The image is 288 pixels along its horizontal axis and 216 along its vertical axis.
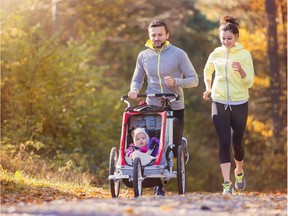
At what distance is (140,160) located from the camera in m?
9.94

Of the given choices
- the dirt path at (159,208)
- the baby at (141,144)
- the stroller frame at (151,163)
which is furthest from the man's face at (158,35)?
the dirt path at (159,208)

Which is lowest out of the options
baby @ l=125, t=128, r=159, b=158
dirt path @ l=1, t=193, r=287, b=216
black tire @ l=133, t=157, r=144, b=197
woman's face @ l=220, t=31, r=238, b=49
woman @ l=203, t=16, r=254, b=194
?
dirt path @ l=1, t=193, r=287, b=216

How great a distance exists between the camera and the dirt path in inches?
293

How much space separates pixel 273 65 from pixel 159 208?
16.9 m

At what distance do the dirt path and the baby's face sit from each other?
1.74 m

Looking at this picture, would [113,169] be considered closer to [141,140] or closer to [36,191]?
[141,140]

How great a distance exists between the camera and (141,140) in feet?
34.0

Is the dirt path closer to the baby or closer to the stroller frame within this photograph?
the stroller frame

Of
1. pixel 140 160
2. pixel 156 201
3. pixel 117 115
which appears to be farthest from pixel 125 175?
pixel 117 115

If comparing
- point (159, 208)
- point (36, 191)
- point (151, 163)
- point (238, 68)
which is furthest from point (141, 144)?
point (159, 208)

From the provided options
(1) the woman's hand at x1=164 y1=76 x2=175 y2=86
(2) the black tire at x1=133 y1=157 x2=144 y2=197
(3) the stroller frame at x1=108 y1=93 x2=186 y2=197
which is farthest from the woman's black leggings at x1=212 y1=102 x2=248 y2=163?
(2) the black tire at x1=133 y1=157 x2=144 y2=197

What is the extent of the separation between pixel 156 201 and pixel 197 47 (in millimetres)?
26093

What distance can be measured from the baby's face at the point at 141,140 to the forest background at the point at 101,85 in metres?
2.58

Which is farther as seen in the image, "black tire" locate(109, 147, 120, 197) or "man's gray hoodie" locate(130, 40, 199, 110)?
"man's gray hoodie" locate(130, 40, 199, 110)
